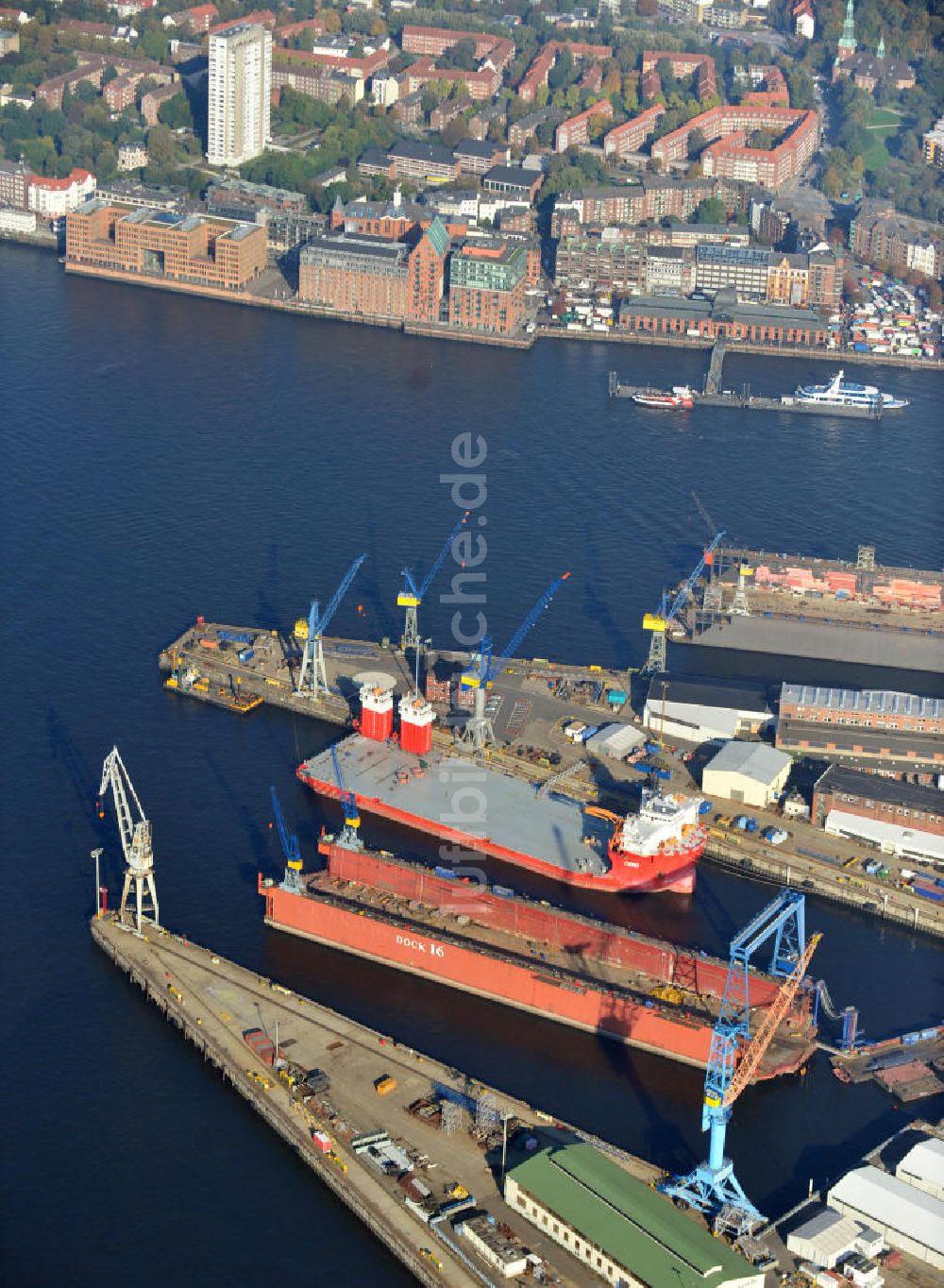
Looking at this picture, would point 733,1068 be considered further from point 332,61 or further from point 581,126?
point 332,61

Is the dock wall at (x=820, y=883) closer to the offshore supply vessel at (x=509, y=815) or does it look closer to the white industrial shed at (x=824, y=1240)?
the offshore supply vessel at (x=509, y=815)

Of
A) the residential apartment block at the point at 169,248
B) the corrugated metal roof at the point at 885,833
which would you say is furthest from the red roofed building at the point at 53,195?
the corrugated metal roof at the point at 885,833

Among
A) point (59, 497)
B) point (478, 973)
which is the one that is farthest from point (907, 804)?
point (59, 497)

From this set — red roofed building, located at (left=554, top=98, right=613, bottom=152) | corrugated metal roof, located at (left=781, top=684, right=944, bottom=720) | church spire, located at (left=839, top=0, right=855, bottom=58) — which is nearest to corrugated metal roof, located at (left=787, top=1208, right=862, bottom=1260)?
corrugated metal roof, located at (left=781, top=684, right=944, bottom=720)

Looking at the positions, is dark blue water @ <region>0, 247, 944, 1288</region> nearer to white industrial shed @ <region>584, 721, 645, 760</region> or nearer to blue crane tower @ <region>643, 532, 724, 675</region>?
blue crane tower @ <region>643, 532, 724, 675</region>

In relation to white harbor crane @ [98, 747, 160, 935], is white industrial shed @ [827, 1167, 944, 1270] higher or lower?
lower

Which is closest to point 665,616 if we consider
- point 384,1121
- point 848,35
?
point 384,1121
